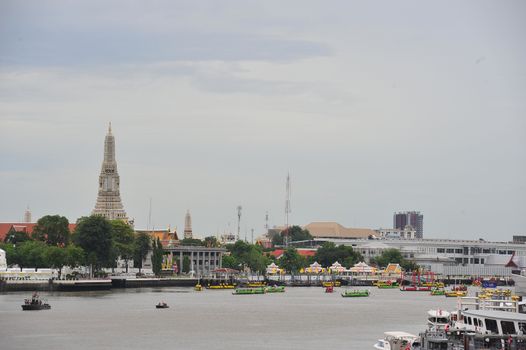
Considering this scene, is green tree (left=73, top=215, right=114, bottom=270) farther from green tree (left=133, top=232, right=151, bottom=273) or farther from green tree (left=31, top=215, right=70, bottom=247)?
green tree (left=133, top=232, right=151, bottom=273)

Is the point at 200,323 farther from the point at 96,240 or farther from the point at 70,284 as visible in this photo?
the point at 96,240

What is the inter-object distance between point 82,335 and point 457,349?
32714 mm

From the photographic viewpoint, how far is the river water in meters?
74.6

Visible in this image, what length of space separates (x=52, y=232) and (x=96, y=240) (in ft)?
56.1

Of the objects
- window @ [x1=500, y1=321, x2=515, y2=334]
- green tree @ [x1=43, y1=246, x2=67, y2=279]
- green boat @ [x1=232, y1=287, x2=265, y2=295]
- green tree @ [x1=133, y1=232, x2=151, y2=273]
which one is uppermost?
green tree @ [x1=133, y1=232, x2=151, y2=273]

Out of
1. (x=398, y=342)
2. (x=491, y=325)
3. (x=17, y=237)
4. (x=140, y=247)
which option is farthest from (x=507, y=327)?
(x=17, y=237)

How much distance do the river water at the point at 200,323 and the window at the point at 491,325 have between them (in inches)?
675

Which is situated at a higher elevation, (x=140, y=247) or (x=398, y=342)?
(x=140, y=247)

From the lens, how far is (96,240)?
163m

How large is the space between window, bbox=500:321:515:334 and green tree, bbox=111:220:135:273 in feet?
414

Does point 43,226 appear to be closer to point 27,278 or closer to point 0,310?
point 27,278

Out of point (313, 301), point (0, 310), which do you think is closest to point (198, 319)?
point (0, 310)

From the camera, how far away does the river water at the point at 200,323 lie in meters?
74.6

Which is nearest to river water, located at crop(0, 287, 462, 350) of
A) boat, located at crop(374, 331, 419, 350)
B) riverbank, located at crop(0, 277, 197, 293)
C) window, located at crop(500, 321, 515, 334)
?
boat, located at crop(374, 331, 419, 350)
